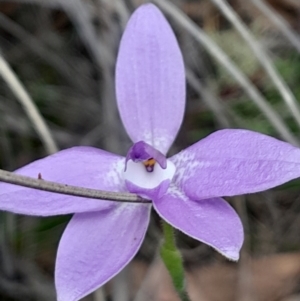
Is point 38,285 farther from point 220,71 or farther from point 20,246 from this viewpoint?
point 220,71

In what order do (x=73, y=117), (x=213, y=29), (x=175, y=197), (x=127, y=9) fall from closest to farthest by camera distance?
(x=175, y=197), (x=127, y=9), (x=73, y=117), (x=213, y=29)

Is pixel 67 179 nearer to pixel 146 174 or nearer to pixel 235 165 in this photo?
pixel 146 174

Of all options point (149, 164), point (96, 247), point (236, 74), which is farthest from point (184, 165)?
point (236, 74)

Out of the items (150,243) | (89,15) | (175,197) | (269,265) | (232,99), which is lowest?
(175,197)

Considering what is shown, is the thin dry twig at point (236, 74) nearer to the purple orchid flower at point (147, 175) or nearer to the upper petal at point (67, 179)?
the purple orchid flower at point (147, 175)

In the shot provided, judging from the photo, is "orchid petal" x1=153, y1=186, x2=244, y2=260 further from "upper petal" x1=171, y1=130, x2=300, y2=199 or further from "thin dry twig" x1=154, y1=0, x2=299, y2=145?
"thin dry twig" x1=154, y1=0, x2=299, y2=145

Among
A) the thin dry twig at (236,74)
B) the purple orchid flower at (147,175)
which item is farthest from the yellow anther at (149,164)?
the thin dry twig at (236,74)

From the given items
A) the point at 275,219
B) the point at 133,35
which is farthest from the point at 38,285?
the point at 133,35
